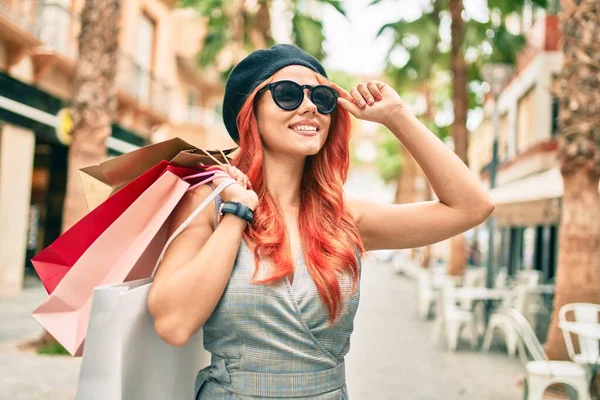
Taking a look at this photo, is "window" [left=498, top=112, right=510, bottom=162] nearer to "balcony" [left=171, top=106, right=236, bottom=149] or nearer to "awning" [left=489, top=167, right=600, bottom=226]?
"balcony" [left=171, top=106, right=236, bottom=149]

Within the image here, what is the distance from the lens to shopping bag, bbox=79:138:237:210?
1.52 meters

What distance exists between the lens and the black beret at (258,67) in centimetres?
163

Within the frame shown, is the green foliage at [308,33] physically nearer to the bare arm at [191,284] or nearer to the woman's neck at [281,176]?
the woman's neck at [281,176]

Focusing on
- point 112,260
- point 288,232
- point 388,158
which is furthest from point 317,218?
point 388,158

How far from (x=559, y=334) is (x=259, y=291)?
5755 millimetres

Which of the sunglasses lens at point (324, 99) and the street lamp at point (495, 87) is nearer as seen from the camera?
the sunglasses lens at point (324, 99)

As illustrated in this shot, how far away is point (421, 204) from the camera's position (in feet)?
5.82

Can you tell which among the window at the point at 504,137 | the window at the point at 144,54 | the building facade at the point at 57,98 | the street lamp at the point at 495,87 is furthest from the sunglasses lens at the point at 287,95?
the window at the point at 504,137

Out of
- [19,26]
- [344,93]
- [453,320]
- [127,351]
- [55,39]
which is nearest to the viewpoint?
[127,351]

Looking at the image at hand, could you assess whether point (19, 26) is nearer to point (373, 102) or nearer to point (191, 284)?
point (373, 102)

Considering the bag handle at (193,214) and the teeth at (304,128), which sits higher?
the teeth at (304,128)

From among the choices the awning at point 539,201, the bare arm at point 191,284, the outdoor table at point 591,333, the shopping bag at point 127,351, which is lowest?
the outdoor table at point 591,333

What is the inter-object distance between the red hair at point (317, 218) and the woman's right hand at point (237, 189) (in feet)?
0.24

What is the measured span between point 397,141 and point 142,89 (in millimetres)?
8092
